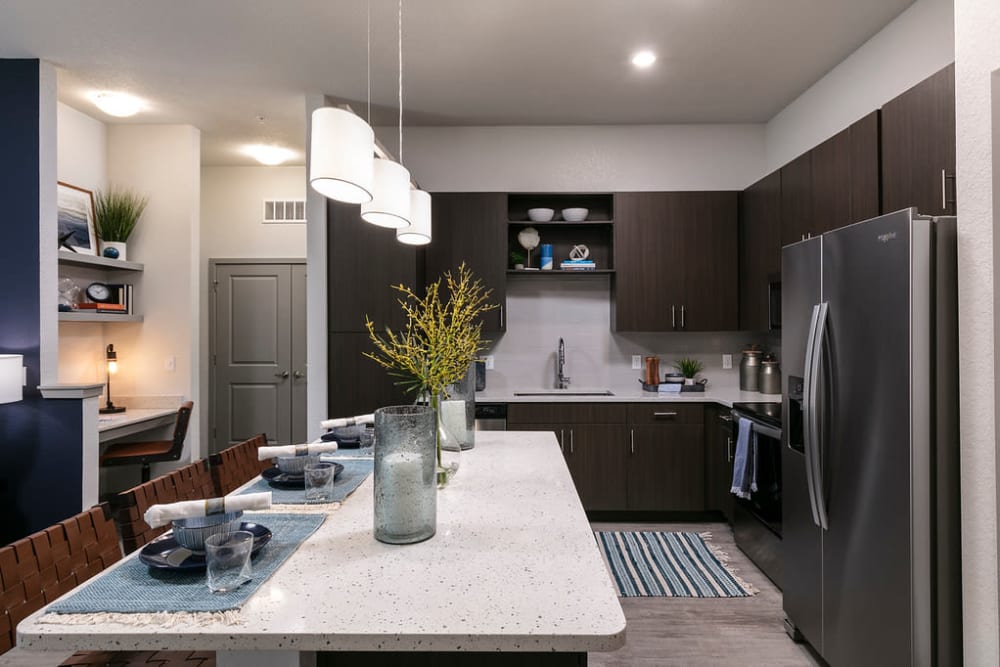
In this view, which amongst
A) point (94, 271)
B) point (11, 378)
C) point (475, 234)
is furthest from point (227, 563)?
point (94, 271)

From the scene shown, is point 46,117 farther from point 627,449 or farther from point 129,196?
point 627,449

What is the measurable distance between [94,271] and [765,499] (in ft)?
16.2

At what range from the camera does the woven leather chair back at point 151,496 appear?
4.93 ft

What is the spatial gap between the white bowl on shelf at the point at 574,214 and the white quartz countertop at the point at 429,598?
9.88 ft

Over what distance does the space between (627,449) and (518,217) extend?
196cm

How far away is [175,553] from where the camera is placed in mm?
1182

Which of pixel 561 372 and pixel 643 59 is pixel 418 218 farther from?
pixel 561 372

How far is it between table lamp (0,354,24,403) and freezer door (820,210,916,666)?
3.97m

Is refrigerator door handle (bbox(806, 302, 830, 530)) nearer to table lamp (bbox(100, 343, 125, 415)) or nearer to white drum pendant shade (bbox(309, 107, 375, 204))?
white drum pendant shade (bbox(309, 107, 375, 204))

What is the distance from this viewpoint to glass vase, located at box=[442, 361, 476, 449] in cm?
220

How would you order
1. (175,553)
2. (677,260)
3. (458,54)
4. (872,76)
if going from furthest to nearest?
(677,260)
(458,54)
(872,76)
(175,553)

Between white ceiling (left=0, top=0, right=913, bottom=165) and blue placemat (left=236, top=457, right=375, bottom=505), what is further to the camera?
white ceiling (left=0, top=0, right=913, bottom=165)

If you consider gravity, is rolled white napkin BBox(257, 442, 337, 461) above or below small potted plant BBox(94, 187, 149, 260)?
below

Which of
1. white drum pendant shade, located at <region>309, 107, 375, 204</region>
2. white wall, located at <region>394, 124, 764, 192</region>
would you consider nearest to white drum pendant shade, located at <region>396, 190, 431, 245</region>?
white drum pendant shade, located at <region>309, 107, 375, 204</region>
